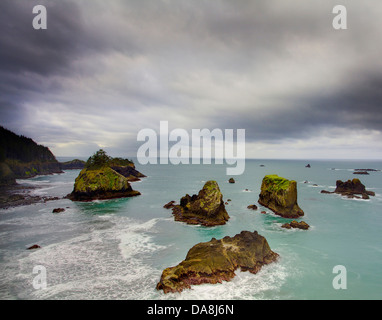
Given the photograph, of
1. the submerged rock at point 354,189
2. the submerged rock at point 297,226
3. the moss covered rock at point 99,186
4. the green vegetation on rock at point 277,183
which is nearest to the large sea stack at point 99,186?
the moss covered rock at point 99,186

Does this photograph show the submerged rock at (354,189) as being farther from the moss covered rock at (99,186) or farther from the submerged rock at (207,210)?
the moss covered rock at (99,186)

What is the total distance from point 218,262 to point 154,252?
10.5 metres

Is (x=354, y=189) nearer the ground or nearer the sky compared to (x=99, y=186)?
nearer the ground

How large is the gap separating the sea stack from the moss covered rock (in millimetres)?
44478

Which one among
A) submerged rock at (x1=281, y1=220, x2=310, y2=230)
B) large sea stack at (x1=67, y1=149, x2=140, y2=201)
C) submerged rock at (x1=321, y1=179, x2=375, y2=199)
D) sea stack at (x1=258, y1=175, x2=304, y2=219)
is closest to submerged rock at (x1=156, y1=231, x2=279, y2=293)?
submerged rock at (x1=281, y1=220, x2=310, y2=230)

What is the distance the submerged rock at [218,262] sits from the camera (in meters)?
→ 18.5

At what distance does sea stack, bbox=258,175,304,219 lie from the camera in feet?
141

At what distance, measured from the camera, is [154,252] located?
1056 inches

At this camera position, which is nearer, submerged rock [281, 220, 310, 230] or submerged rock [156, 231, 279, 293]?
submerged rock [156, 231, 279, 293]

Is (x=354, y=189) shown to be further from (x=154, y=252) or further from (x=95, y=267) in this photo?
(x=95, y=267)

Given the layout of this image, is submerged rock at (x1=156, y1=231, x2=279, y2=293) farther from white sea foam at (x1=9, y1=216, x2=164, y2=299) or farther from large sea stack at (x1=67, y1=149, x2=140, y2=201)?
large sea stack at (x1=67, y1=149, x2=140, y2=201)

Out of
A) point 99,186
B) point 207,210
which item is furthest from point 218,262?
point 99,186
